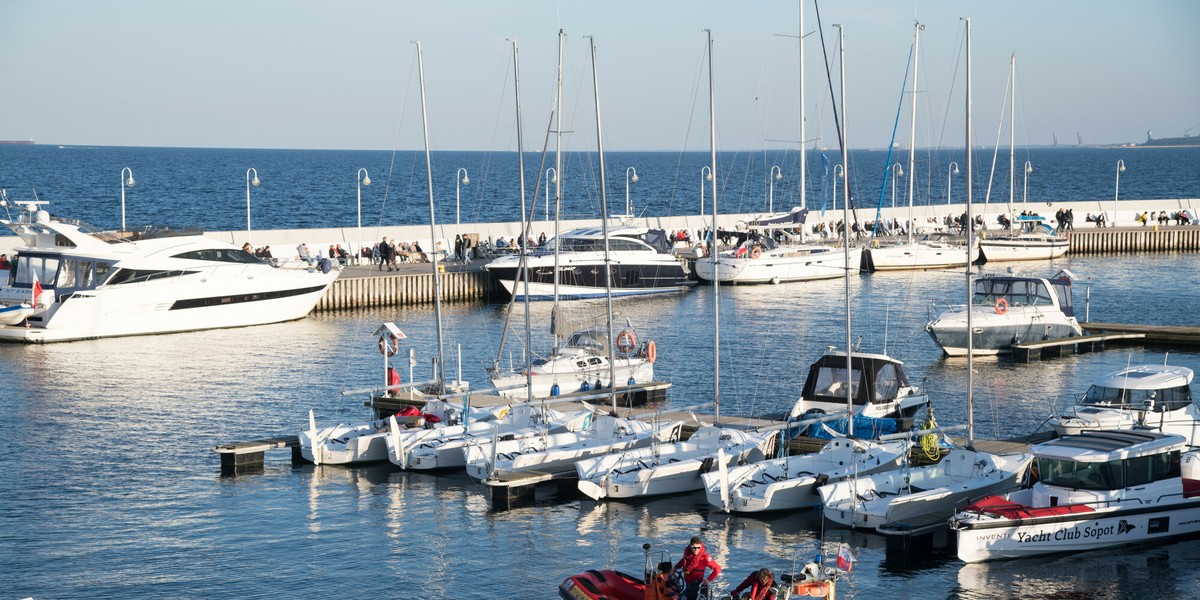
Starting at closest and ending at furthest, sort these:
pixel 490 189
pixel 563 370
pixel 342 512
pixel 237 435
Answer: pixel 342 512 → pixel 237 435 → pixel 563 370 → pixel 490 189

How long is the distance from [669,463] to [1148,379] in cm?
1091

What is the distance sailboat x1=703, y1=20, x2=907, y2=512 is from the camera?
84.6 ft

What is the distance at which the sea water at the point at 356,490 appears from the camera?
75.2 ft

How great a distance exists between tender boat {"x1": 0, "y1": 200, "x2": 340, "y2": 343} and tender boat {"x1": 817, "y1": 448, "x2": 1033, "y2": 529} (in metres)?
31.6

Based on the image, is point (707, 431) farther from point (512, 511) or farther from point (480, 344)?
point (480, 344)

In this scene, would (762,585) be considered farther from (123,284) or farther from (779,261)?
(779,261)

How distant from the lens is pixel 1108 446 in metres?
23.8

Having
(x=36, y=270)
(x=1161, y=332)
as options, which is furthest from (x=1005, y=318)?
(x=36, y=270)

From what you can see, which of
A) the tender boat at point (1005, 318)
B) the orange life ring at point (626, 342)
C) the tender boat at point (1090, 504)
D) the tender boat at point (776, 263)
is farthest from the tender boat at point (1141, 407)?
the tender boat at point (776, 263)

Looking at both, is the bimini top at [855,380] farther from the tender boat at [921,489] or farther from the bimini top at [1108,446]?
the bimini top at [1108,446]

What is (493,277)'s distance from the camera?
60.4 m

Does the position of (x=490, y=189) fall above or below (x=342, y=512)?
above

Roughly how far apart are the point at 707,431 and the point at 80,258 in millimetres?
30170

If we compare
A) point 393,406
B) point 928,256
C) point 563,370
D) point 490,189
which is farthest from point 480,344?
point 490,189
